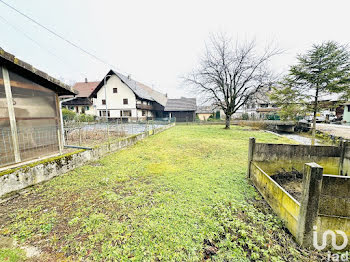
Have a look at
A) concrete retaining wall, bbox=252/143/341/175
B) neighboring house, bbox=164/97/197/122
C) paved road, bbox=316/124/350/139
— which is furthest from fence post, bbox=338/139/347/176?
neighboring house, bbox=164/97/197/122

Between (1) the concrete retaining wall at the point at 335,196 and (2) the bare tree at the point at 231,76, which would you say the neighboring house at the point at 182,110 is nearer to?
(2) the bare tree at the point at 231,76

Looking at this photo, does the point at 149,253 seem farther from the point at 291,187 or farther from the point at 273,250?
the point at 291,187

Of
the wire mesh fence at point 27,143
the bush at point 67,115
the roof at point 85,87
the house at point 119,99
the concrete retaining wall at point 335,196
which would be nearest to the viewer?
the concrete retaining wall at point 335,196

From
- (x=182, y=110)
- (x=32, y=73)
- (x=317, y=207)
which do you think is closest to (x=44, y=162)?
(x=32, y=73)

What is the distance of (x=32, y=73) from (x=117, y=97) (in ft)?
76.9

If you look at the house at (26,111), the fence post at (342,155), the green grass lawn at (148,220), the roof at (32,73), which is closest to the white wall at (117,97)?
the roof at (32,73)

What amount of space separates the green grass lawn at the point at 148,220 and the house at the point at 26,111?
173cm

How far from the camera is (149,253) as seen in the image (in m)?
1.84

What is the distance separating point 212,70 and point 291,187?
626 inches

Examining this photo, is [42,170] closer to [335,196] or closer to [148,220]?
[148,220]

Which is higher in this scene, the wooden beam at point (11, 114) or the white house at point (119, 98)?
the white house at point (119, 98)

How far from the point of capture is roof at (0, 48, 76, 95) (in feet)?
12.7

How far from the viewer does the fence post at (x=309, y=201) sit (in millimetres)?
1740

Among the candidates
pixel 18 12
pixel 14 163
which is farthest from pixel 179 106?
pixel 14 163
